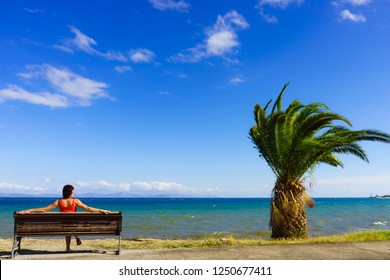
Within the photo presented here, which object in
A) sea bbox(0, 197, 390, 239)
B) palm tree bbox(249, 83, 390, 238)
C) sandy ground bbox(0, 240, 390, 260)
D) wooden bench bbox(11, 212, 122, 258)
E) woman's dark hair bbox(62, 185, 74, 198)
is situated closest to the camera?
sandy ground bbox(0, 240, 390, 260)

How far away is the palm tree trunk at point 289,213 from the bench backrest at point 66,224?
6.45 m

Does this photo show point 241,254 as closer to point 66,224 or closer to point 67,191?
point 66,224

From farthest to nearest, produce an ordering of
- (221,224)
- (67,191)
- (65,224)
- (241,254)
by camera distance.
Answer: (221,224)
(67,191)
(65,224)
(241,254)

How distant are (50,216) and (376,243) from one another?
26.3ft

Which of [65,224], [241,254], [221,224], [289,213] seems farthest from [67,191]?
[221,224]

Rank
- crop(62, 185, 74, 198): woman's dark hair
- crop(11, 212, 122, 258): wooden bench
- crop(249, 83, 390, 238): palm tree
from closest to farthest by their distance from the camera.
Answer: crop(11, 212, 122, 258): wooden bench, crop(62, 185, 74, 198): woman's dark hair, crop(249, 83, 390, 238): palm tree

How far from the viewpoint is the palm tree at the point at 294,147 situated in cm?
1255

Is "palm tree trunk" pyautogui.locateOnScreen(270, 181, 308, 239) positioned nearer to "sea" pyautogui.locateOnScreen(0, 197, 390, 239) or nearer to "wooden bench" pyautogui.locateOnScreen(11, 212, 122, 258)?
"wooden bench" pyautogui.locateOnScreen(11, 212, 122, 258)

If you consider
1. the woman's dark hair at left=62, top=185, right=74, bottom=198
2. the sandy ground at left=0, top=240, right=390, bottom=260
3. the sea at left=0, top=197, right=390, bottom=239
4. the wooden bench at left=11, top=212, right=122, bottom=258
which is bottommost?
the sea at left=0, top=197, right=390, bottom=239

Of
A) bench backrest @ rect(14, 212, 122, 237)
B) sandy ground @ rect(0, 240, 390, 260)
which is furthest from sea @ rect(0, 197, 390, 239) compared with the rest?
bench backrest @ rect(14, 212, 122, 237)

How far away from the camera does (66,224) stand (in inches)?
319

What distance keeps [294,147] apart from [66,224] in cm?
800

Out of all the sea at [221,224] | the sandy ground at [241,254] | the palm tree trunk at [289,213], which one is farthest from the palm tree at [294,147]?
the sea at [221,224]

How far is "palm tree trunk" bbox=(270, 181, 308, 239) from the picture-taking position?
12617 millimetres
